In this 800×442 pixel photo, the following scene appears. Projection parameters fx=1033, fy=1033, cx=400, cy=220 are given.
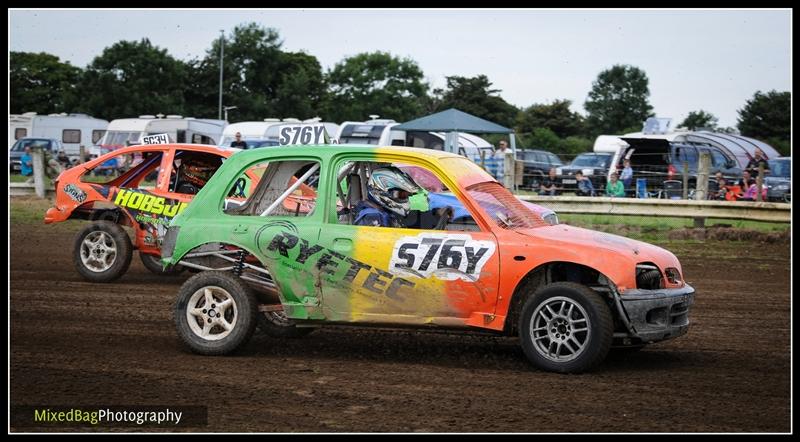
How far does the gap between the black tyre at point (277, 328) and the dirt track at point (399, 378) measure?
0.08m

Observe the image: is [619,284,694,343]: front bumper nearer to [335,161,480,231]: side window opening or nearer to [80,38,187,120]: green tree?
[335,161,480,231]: side window opening

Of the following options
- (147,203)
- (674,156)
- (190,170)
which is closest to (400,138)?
(674,156)

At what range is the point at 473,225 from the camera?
24.4 ft

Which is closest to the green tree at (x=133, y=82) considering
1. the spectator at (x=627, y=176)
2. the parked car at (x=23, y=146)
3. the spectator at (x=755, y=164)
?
the parked car at (x=23, y=146)

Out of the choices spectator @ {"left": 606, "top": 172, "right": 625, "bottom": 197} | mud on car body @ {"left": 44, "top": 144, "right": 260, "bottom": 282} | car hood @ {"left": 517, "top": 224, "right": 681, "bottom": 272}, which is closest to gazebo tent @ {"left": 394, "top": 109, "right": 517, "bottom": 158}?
spectator @ {"left": 606, "top": 172, "right": 625, "bottom": 197}

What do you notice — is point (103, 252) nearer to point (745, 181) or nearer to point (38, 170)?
point (38, 170)

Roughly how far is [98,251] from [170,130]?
31.1 m

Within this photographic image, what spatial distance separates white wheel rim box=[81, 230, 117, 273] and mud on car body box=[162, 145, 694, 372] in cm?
452

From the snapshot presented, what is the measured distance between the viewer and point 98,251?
40.0 ft

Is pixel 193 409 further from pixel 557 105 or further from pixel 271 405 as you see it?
pixel 557 105

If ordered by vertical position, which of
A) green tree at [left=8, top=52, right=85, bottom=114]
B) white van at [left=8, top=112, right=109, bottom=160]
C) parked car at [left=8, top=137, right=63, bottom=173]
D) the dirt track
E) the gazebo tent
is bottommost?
the dirt track

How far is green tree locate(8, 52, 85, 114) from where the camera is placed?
7738 centimetres

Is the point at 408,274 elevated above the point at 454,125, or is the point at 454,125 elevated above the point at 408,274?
the point at 454,125

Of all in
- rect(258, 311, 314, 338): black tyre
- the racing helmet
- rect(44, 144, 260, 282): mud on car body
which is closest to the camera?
the racing helmet
